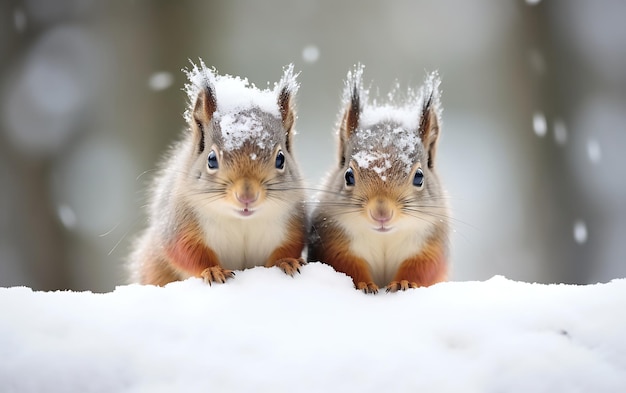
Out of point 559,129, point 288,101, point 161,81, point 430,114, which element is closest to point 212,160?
point 288,101

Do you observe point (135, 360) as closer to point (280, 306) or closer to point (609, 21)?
point (280, 306)

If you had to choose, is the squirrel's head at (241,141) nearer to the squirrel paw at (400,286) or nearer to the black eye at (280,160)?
the black eye at (280,160)

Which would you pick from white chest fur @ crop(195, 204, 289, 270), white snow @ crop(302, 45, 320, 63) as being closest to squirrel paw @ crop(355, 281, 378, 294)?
white chest fur @ crop(195, 204, 289, 270)

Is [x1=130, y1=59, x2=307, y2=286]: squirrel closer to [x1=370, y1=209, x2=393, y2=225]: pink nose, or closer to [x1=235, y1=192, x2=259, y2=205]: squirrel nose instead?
[x1=235, y1=192, x2=259, y2=205]: squirrel nose

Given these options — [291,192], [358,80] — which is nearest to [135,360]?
[291,192]

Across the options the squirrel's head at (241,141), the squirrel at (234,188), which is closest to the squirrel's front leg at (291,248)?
the squirrel at (234,188)

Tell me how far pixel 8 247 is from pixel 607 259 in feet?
11.4

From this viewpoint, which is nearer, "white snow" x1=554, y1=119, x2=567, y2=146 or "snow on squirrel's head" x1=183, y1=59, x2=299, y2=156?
"snow on squirrel's head" x1=183, y1=59, x2=299, y2=156

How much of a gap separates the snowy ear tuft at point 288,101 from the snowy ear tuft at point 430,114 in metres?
0.42

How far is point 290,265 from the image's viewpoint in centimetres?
194

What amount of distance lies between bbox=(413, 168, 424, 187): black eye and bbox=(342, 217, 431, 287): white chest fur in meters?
0.12

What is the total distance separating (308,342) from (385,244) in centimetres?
78

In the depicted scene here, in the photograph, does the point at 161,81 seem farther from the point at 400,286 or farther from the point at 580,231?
the point at 580,231

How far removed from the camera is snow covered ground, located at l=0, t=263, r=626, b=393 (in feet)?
4.42
